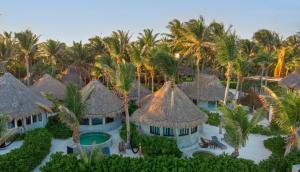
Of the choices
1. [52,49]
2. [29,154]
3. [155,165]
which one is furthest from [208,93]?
[52,49]

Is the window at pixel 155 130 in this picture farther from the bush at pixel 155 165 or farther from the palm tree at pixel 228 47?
the palm tree at pixel 228 47

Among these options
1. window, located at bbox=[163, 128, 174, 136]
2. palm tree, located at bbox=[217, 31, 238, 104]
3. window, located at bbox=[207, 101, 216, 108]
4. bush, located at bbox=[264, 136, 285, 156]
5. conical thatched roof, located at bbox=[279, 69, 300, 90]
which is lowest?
bush, located at bbox=[264, 136, 285, 156]

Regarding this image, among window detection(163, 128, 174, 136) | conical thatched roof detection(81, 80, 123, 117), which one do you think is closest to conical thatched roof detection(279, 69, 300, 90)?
window detection(163, 128, 174, 136)

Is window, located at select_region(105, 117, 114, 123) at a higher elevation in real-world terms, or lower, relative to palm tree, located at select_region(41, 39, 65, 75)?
lower

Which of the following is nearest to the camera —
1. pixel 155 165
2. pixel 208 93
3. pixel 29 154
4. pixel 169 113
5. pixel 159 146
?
pixel 155 165

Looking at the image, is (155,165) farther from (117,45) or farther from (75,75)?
(75,75)

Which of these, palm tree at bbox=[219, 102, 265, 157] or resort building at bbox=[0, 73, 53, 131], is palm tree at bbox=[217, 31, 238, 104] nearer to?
palm tree at bbox=[219, 102, 265, 157]
